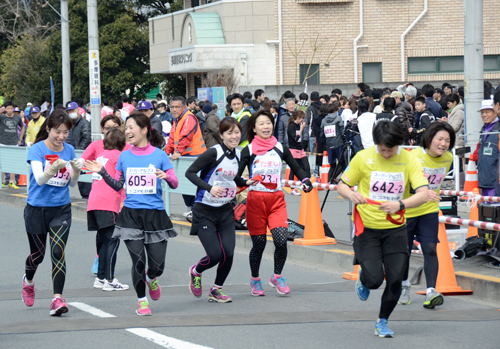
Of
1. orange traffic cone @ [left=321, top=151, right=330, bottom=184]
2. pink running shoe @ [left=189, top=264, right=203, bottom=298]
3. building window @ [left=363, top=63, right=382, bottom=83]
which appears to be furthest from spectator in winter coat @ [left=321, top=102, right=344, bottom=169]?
building window @ [left=363, top=63, right=382, bottom=83]

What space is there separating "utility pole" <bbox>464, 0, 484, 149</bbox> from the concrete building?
737 inches

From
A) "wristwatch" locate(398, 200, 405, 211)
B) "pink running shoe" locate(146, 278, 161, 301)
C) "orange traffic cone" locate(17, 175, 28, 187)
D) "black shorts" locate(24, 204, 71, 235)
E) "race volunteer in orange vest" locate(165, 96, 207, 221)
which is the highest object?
"race volunteer in orange vest" locate(165, 96, 207, 221)

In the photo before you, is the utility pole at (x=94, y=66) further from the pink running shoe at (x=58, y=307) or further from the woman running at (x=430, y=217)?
the woman running at (x=430, y=217)

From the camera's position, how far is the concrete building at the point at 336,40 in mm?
30734

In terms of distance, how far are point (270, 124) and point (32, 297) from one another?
2857 mm

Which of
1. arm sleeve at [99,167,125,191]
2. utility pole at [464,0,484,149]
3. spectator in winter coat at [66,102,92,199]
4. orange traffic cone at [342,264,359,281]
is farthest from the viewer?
spectator in winter coat at [66,102,92,199]

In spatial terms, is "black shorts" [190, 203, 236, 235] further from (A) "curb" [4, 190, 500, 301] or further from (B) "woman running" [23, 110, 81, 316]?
(A) "curb" [4, 190, 500, 301]

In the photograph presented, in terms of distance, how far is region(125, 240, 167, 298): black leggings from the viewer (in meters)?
6.71

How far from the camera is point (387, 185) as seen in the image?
240 inches

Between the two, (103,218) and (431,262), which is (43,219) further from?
(431,262)

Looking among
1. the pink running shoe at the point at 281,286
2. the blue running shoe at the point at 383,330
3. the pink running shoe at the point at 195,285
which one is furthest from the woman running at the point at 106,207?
the blue running shoe at the point at 383,330

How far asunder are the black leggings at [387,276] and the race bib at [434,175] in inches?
56.9

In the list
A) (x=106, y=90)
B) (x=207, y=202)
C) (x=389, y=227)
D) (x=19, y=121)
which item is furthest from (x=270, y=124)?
Result: (x=106, y=90)

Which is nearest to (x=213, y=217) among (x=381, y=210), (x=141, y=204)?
(x=141, y=204)
